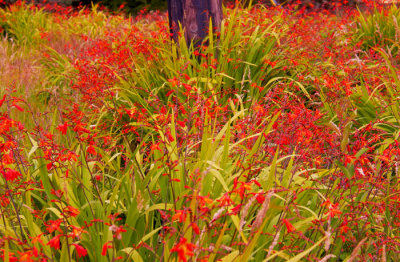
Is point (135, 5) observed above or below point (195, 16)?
below

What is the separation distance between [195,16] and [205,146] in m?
2.41

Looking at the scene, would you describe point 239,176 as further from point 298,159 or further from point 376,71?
point 376,71

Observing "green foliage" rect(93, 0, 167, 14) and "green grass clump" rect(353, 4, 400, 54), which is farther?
"green foliage" rect(93, 0, 167, 14)

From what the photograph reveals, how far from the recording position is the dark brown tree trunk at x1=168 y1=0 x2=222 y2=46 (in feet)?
14.0

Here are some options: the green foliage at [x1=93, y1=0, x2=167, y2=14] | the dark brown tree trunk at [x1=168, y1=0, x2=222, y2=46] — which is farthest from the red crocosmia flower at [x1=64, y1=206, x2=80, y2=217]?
the green foliage at [x1=93, y1=0, x2=167, y2=14]

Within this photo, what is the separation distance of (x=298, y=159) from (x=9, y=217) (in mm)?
1414

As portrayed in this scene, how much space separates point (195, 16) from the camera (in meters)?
4.30

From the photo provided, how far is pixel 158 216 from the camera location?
212 cm

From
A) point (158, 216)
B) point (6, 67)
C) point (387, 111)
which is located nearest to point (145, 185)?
point (158, 216)

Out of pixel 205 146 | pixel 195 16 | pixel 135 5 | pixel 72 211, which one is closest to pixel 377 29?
pixel 195 16

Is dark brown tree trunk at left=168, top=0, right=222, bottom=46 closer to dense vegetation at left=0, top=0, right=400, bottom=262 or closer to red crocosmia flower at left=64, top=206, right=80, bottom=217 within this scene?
dense vegetation at left=0, top=0, right=400, bottom=262

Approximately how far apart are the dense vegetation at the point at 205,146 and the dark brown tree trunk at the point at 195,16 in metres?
0.18

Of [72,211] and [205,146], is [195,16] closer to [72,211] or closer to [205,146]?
[205,146]

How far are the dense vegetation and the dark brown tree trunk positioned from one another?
0.59 feet
